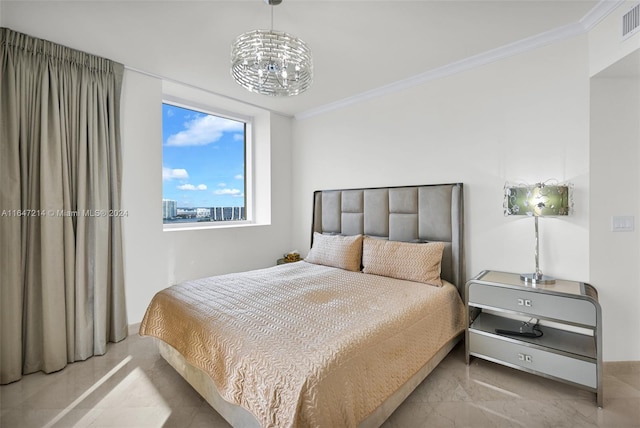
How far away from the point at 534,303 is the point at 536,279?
0.25 meters

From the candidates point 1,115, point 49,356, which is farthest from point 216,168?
point 49,356

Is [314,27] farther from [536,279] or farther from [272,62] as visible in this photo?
[536,279]

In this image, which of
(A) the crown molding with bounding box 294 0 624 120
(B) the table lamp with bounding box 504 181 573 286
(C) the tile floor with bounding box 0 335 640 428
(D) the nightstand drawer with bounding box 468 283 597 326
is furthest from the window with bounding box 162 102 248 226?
(B) the table lamp with bounding box 504 181 573 286

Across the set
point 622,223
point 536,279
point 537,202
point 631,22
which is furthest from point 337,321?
point 631,22

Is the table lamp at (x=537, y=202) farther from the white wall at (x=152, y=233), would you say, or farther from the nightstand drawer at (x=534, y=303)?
the white wall at (x=152, y=233)

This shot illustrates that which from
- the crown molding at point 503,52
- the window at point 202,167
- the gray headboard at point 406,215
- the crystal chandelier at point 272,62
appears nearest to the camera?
the crystal chandelier at point 272,62

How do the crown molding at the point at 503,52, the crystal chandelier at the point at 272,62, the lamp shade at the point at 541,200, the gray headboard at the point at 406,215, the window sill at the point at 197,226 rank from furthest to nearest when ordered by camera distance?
the window sill at the point at 197,226
the gray headboard at the point at 406,215
the lamp shade at the point at 541,200
the crown molding at the point at 503,52
the crystal chandelier at the point at 272,62

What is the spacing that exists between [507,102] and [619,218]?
122 centimetres

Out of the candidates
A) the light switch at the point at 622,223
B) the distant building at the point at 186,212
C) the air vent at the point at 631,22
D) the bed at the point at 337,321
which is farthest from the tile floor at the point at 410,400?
the air vent at the point at 631,22

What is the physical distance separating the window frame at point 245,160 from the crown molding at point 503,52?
146 cm

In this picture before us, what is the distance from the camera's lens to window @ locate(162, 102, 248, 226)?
368 centimetres

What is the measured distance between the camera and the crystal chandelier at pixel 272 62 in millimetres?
1754

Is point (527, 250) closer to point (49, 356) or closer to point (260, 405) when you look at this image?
point (260, 405)

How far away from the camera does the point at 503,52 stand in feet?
8.36
